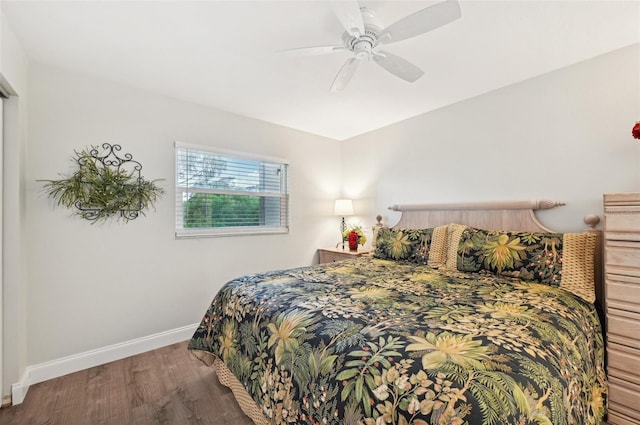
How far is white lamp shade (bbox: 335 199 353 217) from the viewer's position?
3953 millimetres

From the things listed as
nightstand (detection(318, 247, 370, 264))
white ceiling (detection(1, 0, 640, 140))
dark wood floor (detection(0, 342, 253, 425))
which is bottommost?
dark wood floor (detection(0, 342, 253, 425))

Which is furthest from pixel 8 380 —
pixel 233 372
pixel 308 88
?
pixel 308 88

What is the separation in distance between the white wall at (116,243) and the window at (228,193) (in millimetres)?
105

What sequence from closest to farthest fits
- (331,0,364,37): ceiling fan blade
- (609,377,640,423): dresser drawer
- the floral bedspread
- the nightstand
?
the floral bedspread < (331,0,364,37): ceiling fan blade < (609,377,640,423): dresser drawer < the nightstand

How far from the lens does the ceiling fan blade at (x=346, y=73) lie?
181cm

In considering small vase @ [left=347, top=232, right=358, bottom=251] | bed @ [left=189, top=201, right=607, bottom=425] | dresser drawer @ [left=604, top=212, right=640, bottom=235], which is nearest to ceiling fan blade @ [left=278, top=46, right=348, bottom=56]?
bed @ [left=189, top=201, right=607, bottom=425]

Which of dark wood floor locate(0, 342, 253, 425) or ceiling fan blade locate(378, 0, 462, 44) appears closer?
ceiling fan blade locate(378, 0, 462, 44)

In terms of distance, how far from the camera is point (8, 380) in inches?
73.2

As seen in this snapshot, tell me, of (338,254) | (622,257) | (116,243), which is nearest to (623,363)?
(622,257)

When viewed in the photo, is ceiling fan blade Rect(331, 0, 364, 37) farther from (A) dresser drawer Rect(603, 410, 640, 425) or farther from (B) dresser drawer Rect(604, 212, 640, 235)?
(A) dresser drawer Rect(603, 410, 640, 425)

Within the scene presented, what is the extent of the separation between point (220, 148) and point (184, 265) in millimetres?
1292

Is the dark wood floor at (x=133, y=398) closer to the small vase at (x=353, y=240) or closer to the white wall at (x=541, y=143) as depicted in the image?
the small vase at (x=353, y=240)

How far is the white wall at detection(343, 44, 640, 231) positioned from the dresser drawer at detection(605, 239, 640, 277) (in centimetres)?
62

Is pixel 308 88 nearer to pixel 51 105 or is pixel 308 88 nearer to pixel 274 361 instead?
pixel 51 105
